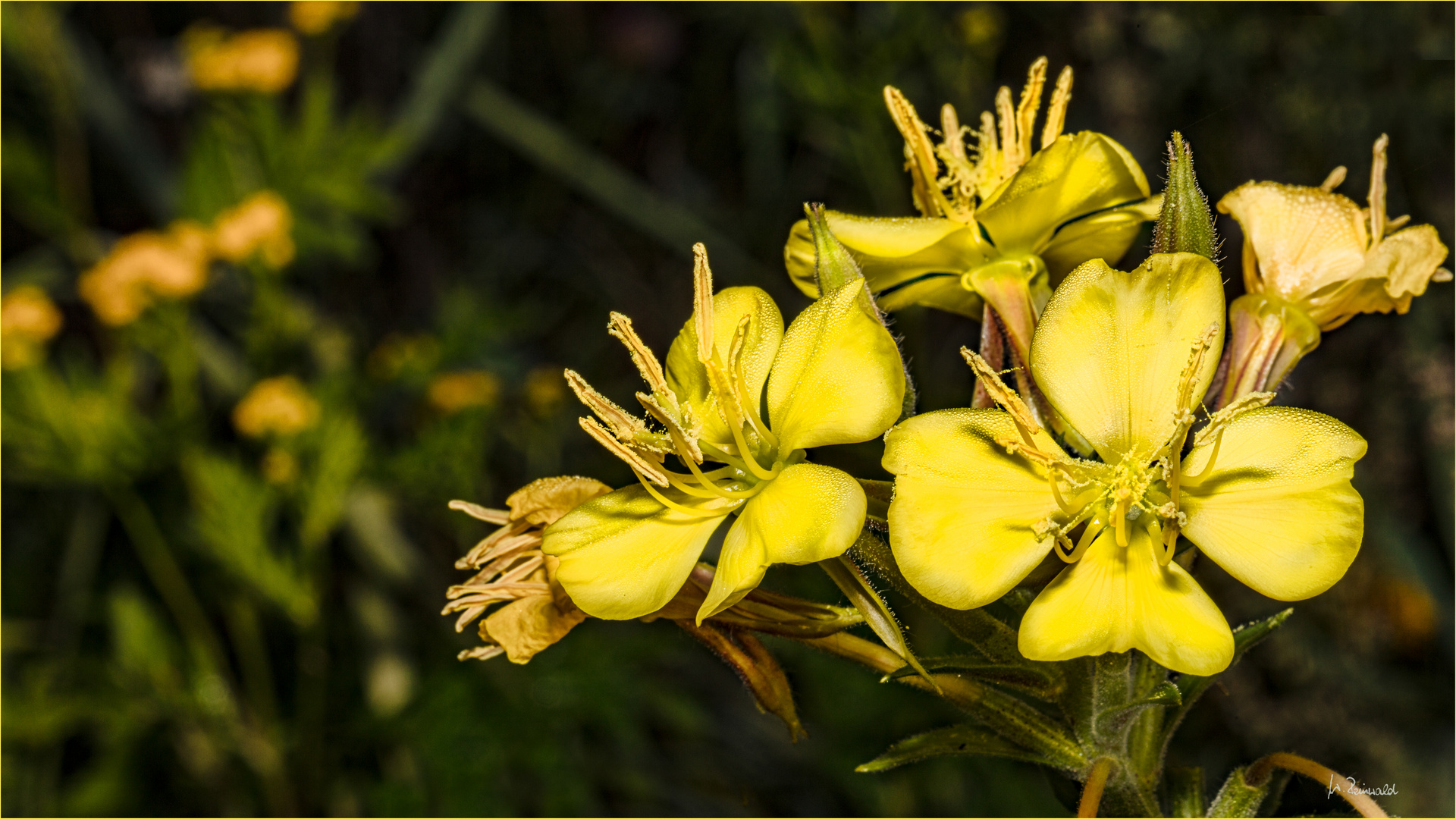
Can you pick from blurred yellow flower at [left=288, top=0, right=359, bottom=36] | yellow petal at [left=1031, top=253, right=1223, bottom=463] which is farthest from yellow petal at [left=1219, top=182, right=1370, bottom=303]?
blurred yellow flower at [left=288, top=0, right=359, bottom=36]

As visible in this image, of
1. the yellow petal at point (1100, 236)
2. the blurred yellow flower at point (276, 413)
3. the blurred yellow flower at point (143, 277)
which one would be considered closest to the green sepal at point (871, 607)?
the yellow petal at point (1100, 236)

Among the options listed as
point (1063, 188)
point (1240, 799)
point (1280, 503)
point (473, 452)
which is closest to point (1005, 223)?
point (1063, 188)

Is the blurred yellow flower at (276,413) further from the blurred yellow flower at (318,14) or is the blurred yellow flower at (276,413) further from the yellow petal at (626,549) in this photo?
the yellow petal at (626,549)

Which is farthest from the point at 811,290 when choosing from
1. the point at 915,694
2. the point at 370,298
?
the point at 370,298

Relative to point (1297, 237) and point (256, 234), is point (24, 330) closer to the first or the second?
point (256, 234)

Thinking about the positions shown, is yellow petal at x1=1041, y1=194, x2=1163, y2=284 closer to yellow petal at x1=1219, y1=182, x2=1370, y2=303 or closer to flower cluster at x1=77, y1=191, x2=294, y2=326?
yellow petal at x1=1219, y1=182, x2=1370, y2=303
